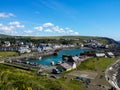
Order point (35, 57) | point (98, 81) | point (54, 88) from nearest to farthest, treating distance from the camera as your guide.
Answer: point (54, 88) → point (98, 81) → point (35, 57)

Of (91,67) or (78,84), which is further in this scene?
(91,67)

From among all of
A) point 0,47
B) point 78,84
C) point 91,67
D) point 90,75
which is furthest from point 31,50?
→ point 78,84

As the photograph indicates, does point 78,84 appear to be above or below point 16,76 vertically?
Answer: below

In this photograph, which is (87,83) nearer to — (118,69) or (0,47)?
(118,69)

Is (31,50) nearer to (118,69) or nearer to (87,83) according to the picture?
(118,69)

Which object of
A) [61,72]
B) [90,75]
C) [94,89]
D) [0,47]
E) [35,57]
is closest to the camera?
[94,89]

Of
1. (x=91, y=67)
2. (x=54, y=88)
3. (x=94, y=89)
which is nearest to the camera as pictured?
(x=54, y=88)

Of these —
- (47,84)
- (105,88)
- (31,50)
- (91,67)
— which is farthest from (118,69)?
(31,50)

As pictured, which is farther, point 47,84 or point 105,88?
point 105,88

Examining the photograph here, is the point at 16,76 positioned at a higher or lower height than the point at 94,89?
higher
